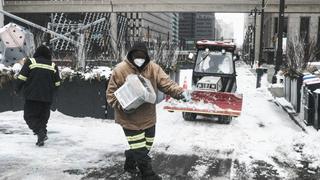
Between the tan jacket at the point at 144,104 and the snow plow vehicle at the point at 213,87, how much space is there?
5.58 meters

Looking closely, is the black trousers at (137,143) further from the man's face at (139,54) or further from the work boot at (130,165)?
the man's face at (139,54)

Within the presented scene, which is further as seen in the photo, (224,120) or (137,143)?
(224,120)

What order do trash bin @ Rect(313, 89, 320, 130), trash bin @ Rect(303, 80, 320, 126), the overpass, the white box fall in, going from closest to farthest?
the white box → trash bin @ Rect(313, 89, 320, 130) → trash bin @ Rect(303, 80, 320, 126) → the overpass

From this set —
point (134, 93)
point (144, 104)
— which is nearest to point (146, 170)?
point (144, 104)

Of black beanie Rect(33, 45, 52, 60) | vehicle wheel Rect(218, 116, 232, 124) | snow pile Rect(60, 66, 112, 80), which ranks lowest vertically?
vehicle wheel Rect(218, 116, 232, 124)

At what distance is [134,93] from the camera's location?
627 cm

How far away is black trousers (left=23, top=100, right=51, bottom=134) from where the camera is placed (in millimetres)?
8750

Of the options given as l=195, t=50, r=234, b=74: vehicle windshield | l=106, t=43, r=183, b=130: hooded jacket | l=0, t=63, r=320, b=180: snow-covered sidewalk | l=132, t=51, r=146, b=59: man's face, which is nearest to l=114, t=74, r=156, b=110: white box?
l=106, t=43, r=183, b=130: hooded jacket

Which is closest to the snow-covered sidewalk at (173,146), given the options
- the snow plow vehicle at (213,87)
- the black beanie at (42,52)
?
the snow plow vehicle at (213,87)

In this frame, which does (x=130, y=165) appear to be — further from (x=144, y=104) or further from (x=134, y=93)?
(x=134, y=93)

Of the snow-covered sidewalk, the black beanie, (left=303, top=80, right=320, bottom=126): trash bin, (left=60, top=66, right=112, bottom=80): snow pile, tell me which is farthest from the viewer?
(left=60, top=66, right=112, bottom=80): snow pile

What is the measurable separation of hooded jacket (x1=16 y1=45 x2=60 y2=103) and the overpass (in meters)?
56.7

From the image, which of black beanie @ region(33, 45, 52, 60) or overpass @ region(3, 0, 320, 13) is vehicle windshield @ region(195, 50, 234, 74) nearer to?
black beanie @ region(33, 45, 52, 60)

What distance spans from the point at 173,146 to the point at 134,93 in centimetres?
322
